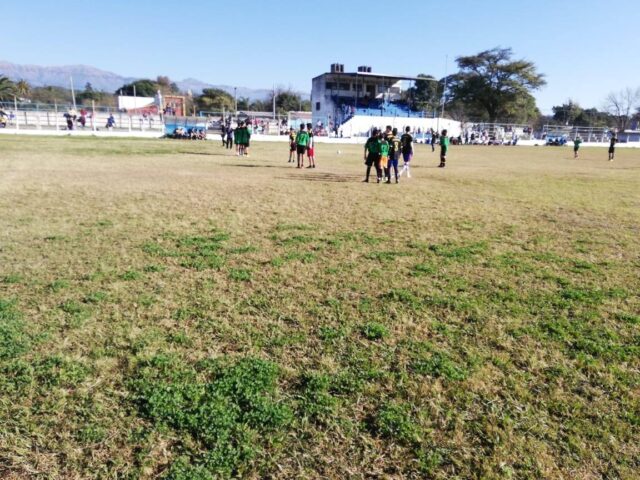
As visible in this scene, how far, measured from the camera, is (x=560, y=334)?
13.5 feet

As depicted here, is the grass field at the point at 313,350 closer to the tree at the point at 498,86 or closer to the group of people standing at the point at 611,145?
the group of people standing at the point at 611,145

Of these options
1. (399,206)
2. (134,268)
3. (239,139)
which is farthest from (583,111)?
(134,268)

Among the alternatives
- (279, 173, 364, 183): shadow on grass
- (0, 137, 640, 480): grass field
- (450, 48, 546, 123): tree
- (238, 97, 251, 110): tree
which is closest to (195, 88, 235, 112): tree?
(238, 97, 251, 110): tree

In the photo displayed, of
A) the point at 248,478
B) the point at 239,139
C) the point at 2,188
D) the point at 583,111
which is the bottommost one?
the point at 248,478

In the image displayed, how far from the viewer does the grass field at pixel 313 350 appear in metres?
2.64

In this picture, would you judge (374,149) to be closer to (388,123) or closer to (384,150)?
(384,150)

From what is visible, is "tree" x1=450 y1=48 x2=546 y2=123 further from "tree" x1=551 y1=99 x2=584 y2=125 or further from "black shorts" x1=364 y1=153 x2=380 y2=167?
"black shorts" x1=364 y1=153 x2=380 y2=167

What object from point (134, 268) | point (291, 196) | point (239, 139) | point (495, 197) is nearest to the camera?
point (134, 268)

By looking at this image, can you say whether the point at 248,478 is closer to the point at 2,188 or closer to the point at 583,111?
the point at 2,188

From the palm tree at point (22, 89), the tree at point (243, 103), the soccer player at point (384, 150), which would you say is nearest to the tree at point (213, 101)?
the tree at point (243, 103)

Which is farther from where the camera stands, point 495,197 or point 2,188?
point 495,197

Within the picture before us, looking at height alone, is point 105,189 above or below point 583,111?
below

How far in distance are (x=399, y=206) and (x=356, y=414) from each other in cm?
795

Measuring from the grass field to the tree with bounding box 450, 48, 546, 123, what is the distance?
3098 inches
